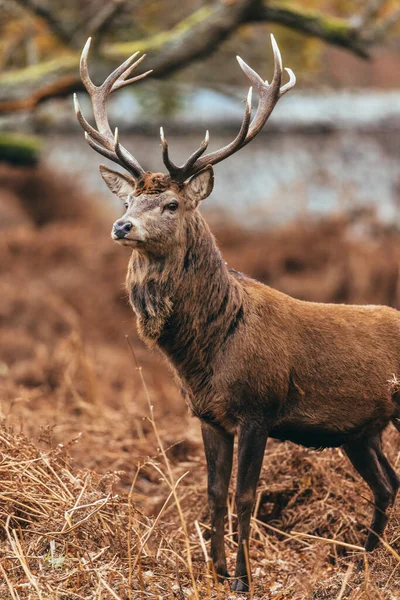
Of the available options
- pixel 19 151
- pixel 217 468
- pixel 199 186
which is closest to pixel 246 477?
pixel 217 468

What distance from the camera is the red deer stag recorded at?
5.29 m

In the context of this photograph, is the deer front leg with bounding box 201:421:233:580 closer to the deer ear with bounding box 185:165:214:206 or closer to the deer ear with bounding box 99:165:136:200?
the deer ear with bounding box 185:165:214:206

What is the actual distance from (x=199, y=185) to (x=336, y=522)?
2371mm

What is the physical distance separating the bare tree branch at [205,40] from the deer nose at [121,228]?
23.3 ft

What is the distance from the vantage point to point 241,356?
533 cm

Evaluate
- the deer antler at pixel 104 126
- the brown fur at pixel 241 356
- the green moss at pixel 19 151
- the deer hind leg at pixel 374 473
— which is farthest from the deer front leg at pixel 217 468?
the green moss at pixel 19 151

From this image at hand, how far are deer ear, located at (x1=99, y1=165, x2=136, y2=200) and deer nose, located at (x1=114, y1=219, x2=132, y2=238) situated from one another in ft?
1.94

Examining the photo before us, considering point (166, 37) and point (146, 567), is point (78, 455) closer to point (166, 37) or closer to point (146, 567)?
point (146, 567)

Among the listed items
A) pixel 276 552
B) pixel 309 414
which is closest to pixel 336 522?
pixel 276 552

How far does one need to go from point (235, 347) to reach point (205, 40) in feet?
24.8

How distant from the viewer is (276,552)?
19.7ft

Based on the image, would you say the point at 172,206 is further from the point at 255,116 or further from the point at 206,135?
the point at 255,116

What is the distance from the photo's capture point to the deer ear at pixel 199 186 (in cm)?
556

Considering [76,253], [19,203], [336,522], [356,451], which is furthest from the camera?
[19,203]
